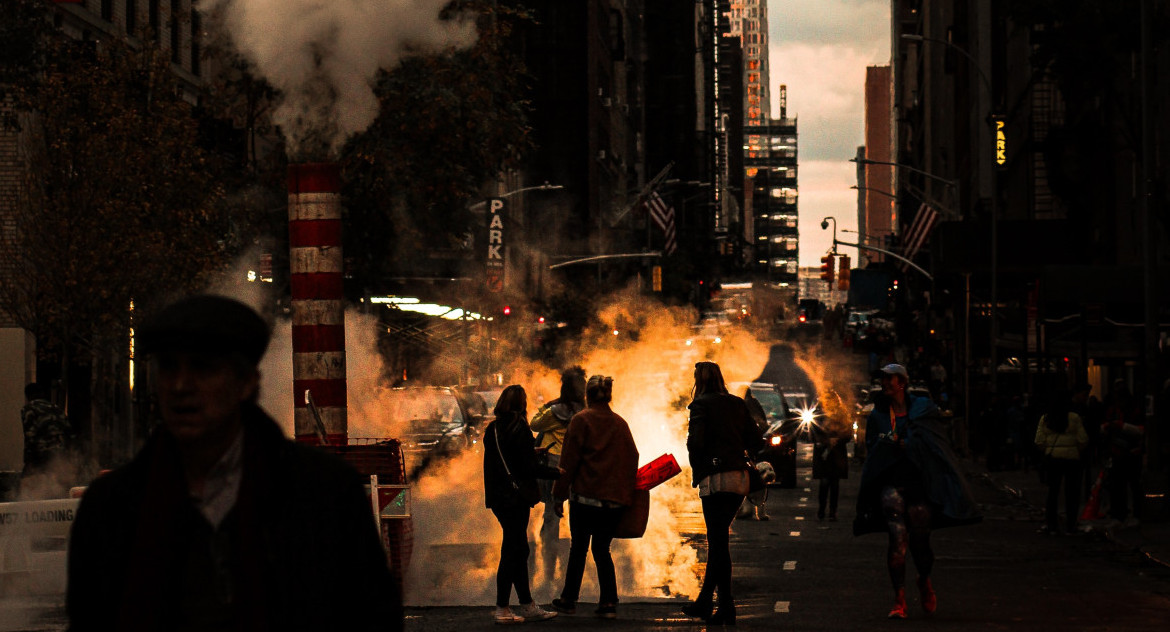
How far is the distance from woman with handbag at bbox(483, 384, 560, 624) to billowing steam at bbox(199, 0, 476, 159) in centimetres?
438

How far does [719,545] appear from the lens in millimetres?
11047

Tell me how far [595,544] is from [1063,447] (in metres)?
8.22

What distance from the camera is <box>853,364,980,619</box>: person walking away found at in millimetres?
11172

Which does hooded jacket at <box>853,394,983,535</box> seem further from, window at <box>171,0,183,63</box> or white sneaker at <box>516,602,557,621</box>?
window at <box>171,0,183,63</box>

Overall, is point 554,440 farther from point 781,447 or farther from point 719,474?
point 781,447

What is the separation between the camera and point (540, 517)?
1873 cm

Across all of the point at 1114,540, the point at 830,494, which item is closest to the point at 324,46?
the point at 830,494

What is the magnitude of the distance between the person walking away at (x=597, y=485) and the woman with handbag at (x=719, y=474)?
50 centimetres

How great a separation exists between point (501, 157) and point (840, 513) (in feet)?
20.5

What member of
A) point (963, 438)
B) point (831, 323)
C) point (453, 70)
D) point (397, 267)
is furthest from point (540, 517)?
point (831, 323)

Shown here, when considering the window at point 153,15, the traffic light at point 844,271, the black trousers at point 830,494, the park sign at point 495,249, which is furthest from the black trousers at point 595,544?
the traffic light at point 844,271

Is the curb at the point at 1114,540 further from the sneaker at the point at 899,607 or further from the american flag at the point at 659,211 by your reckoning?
the american flag at the point at 659,211

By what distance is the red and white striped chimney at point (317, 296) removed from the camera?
499 inches

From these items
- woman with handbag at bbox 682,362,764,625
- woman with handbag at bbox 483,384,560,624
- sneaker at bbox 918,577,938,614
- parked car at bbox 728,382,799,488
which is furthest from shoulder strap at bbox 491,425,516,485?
parked car at bbox 728,382,799,488
